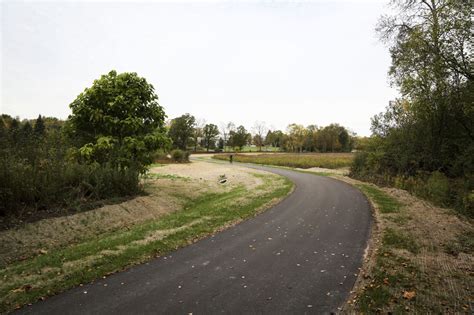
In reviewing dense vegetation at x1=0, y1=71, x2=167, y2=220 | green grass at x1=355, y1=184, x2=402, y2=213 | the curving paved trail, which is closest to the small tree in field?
dense vegetation at x1=0, y1=71, x2=167, y2=220

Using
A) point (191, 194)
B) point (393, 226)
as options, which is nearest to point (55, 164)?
point (191, 194)

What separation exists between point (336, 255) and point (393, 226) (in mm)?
3823

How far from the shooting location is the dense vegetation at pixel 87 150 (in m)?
9.62

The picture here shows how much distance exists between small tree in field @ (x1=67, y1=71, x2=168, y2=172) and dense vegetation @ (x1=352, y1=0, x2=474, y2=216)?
47.3 feet

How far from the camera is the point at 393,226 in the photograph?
9.64 meters

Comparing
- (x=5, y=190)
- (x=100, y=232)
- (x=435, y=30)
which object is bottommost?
(x=100, y=232)

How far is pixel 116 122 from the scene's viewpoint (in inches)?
576

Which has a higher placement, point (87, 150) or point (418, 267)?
point (87, 150)

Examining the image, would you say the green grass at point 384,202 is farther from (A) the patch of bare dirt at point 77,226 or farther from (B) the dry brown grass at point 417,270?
(A) the patch of bare dirt at point 77,226

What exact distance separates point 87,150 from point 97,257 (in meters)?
8.82

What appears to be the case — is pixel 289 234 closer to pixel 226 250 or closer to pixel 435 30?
pixel 226 250

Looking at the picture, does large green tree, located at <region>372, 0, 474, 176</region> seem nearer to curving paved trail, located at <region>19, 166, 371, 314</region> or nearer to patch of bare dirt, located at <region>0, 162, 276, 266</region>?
curving paved trail, located at <region>19, 166, 371, 314</region>

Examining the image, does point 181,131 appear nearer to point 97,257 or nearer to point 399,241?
point 97,257

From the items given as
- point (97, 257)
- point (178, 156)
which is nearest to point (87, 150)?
point (97, 257)
